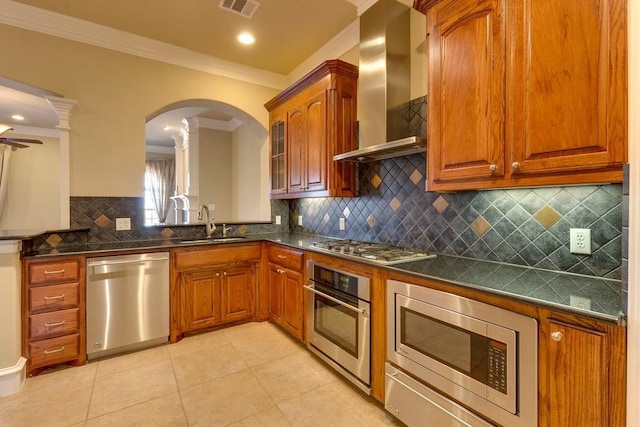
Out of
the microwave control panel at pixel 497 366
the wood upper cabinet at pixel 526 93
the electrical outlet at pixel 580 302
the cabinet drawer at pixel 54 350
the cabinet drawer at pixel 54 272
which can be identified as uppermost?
the wood upper cabinet at pixel 526 93

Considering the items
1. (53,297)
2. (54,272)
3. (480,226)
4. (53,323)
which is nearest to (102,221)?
(54,272)

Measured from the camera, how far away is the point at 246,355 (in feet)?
8.34

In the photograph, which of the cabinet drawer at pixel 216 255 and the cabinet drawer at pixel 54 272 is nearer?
the cabinet drawer at pixel 54 272

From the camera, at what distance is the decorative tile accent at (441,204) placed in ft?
6.81

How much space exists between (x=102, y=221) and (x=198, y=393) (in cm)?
191

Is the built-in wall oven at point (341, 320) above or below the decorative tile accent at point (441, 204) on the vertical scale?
below

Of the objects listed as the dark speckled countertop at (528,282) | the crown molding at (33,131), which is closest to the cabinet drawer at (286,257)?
the dark speckled countertop at (528,282)

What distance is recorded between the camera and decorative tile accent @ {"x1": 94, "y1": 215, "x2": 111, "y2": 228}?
283 cm

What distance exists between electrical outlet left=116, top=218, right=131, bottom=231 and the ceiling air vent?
2.20m

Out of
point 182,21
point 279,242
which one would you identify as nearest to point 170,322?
point 279,242

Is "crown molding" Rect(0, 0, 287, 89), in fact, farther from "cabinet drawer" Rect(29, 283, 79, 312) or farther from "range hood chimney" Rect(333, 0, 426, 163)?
"cabinet drawer" Rect(29, 283, 79, 312)

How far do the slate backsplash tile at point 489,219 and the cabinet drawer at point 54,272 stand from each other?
2330 mm

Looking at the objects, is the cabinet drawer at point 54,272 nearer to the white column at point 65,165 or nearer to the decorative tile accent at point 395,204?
the white column at point 65,165

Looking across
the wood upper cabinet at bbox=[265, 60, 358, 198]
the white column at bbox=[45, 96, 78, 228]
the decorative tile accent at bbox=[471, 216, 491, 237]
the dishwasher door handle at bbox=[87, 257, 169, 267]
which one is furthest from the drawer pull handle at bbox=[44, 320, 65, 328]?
the decorative tile accent at bbox=[471, 216, 491, 237]
